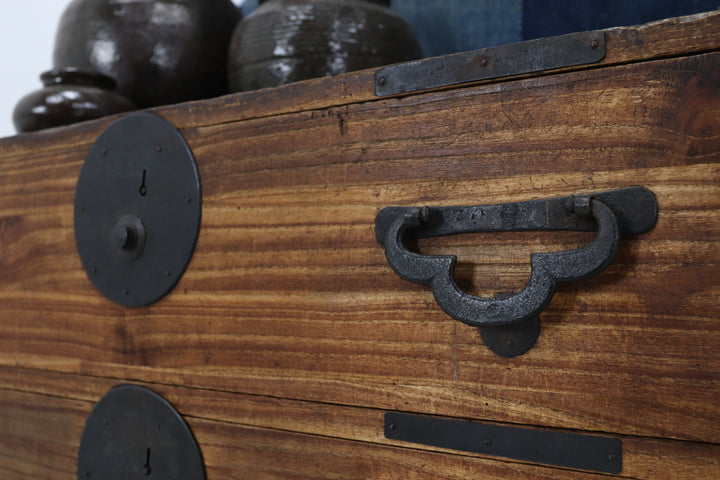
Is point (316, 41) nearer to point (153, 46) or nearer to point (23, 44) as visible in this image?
point (153, 46)

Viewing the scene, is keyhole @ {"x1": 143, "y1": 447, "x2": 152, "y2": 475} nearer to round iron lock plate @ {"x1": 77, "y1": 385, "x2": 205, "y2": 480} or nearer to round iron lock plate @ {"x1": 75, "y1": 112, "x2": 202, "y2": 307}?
round iron lock plate @ {"x1": 77, "y1": 385, "x2": 205, "y2": 480}

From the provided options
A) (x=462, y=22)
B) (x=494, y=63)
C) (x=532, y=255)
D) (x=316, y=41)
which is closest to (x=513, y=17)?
(x=462, y=22)

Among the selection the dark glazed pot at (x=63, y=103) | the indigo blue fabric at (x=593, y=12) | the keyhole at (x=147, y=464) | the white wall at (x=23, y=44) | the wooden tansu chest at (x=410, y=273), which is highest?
the white wall at (x=23, y=44)

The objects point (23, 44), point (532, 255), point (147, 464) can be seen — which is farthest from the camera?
point (23, 44)

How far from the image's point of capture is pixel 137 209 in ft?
2.21

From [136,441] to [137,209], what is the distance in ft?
0.78

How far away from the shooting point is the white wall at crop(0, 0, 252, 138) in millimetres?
1542

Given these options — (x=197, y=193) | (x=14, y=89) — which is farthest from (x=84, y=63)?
(x=14, y=89)

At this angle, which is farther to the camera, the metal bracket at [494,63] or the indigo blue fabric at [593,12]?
the indigo blue fabric at [593,12]

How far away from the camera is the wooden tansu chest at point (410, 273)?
0.43 m

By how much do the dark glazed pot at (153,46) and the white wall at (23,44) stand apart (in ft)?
2.32

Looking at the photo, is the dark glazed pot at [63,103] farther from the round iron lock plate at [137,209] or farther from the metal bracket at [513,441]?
the metal bracket at [513,441]

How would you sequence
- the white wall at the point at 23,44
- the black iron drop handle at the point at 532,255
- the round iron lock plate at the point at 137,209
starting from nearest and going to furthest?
1. the black iron drop handle at the point at 532,255
2. the round iron lock plate at the point at 137,209
3. the white wall at the point at 23,44

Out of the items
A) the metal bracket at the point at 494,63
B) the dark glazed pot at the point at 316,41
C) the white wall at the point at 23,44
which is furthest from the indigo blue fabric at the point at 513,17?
the white wall at the point at 23,44
